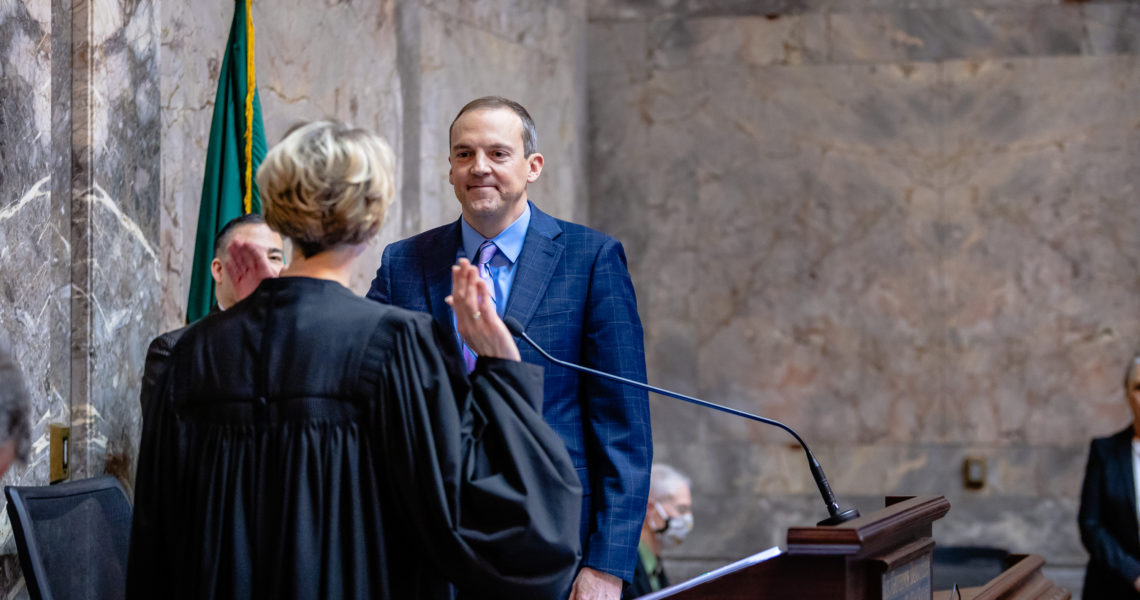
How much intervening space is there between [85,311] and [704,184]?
4431 mm

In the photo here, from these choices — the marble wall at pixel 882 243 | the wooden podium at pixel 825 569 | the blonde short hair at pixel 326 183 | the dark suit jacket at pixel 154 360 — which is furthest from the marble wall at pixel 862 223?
the blonde short hair at pixel 326 183

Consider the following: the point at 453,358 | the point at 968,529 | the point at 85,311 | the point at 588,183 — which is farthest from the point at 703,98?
the point at 453,358

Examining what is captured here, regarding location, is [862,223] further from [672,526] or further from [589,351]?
[589,351]

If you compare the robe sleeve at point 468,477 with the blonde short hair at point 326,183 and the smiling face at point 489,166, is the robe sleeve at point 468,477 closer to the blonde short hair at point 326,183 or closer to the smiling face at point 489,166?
the blonde short hair at point 326,183

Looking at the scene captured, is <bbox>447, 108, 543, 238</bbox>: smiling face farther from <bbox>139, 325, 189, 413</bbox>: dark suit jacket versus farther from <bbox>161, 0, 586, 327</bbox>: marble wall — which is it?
<bbox>161, 0, 586, 327</bbox>: marble wall

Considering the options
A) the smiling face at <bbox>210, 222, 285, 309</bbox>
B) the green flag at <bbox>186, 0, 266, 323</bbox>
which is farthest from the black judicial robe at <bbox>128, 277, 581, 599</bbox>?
the green flag at <bbox>186, 0, 266, 323</bbox>

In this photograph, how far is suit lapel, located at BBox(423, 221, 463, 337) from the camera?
8.83ft

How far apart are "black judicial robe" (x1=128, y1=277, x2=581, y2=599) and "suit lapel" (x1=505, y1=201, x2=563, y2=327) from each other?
2.53 feet

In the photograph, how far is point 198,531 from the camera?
181 cm

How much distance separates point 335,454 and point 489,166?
1050 mm

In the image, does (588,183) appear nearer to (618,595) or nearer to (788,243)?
(788,243)

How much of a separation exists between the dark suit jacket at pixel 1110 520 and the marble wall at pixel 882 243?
1.79 m

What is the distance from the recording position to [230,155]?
3973 millimetres

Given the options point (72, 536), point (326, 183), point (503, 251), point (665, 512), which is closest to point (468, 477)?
point (326, 183)
